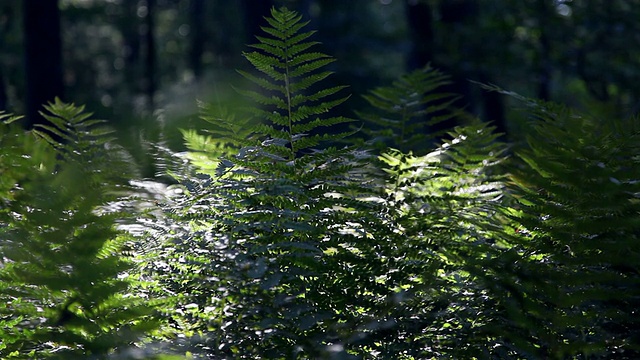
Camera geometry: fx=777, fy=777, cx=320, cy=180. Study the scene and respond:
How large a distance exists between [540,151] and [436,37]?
8752 mm

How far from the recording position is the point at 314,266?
2.66 m

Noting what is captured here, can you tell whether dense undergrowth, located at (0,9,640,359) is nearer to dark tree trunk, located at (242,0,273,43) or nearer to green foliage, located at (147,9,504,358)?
green foliage, located at (147,9,504,358)

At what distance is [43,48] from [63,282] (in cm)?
866

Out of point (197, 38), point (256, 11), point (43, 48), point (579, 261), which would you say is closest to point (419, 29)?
point (256, 11)

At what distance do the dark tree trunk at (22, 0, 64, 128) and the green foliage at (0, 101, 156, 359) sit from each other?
25.0ft

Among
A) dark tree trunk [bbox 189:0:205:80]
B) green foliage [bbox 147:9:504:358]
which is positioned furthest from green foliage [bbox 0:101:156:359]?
dark tree trunk [bbox 189:0:205:80]

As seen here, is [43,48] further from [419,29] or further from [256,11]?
[419,29]

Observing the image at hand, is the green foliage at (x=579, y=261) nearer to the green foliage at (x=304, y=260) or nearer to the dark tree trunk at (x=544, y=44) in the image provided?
the green foliage at (x=304, y=260)

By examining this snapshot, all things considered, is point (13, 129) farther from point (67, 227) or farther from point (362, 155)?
point (362, 155)

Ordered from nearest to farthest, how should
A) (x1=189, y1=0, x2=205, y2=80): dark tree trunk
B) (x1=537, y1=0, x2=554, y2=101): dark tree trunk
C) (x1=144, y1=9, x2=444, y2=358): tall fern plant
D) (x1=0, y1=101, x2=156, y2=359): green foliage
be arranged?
(x1=0, y1=101, x2=156, y2=359): green foliage → (x1=144, y1=9, x2=444, y2=358): tall fern plant → (x1=537, y1=0, x2=554, y2=101): dark tree trunk → (x1=189, y1=0, x2=205, y2=80): dark tree trunk

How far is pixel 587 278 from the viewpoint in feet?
8.28

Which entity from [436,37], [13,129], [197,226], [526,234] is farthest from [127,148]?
[436,37]

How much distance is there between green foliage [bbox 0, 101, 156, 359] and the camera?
2441mm

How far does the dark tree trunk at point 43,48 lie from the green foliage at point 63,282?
7.62 meters
